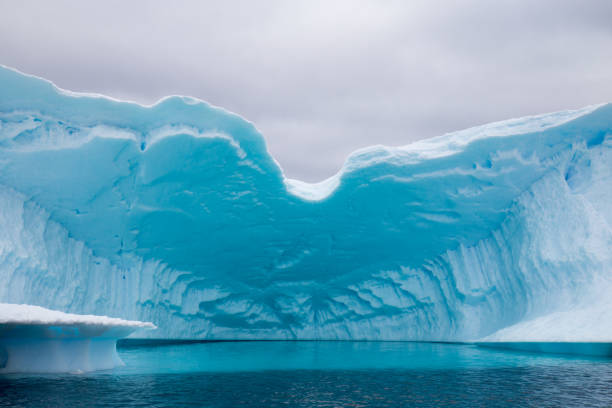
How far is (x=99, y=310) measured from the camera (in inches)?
572

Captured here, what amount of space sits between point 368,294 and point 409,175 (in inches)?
228

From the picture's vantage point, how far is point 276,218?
15.4 metres

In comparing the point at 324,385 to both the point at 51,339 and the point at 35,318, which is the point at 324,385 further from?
the point at 51,339

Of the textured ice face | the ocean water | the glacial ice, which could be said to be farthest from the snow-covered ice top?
the textured ice face

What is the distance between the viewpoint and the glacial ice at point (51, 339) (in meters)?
6.65

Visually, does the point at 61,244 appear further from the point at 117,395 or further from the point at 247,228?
the point at 117,395

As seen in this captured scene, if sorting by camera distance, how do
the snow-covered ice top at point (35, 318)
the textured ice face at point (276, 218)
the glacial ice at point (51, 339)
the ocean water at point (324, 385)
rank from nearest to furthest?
the ocean water at point (324, 385) < the snow-covered ice top at point (35, 318) < the glacial ice at point (51, 339) < the textured ice face at point (276, 218)

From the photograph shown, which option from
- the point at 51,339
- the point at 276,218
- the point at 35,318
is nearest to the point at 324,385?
the point at 35,318

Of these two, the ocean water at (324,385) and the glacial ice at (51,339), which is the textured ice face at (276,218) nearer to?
the glacial ice at (51,339)

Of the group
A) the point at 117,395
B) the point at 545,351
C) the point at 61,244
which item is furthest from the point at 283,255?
the point at 117,395

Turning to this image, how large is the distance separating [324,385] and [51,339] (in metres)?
4.04

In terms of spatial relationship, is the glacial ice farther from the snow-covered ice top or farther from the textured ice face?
the textured ice face

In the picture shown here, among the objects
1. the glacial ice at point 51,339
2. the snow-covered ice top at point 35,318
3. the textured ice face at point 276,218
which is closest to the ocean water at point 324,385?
the glacial ice at point 51,339

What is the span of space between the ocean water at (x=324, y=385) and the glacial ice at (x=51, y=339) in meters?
0.44
